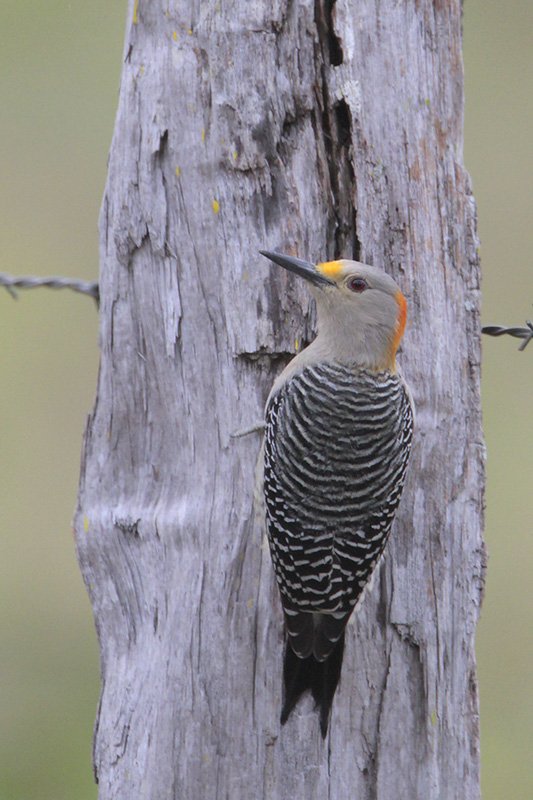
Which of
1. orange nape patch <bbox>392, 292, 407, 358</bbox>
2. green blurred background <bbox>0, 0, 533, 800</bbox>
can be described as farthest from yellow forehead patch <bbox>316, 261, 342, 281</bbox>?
green blurred background <bbox>0, 0, 533, 800</bbox>

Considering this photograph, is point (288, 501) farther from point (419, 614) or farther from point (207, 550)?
point (419, 614)

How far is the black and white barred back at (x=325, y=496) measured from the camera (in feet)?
8.29

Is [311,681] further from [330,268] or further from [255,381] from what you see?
[330,268]

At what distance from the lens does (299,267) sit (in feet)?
8.32

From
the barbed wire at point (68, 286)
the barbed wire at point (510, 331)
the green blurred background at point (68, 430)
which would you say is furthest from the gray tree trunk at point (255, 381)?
the green blurred background at point (68, 430)

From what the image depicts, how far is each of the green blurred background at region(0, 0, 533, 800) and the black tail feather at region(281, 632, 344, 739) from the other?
3096mm

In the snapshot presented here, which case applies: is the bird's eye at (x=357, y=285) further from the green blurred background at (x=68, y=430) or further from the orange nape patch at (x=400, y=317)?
the green blurred background at (x=68, y=430)

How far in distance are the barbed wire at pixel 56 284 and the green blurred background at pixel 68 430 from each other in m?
3.23

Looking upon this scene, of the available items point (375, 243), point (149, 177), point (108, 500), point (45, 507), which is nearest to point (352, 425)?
point (375, 243)

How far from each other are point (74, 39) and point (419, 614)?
21.5 feet

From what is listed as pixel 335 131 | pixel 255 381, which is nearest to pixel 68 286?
pixel 255 381

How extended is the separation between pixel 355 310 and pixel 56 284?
949 millimetres

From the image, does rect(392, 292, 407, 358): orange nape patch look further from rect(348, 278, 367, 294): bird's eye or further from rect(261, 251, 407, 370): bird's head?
rect(348, 278, 367, 294): bird's eye

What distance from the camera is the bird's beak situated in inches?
98.3
